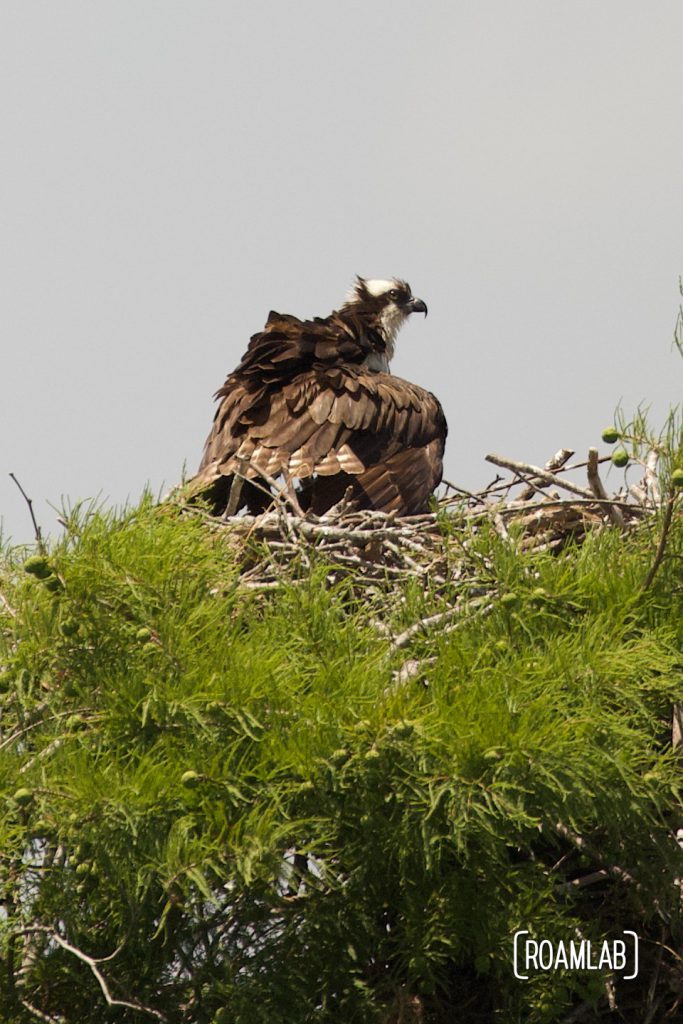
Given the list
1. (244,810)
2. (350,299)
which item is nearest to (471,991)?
(244,810)

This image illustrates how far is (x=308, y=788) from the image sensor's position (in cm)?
459

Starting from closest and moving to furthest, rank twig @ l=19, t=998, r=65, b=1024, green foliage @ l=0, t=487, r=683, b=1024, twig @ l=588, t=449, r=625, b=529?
1. green foliage @ l=0, t=487, r=683, b=1024
2. twig @ l=19, t=998, r=65, b=1024
3. twig @ l=588, t=449, r=625, b=529

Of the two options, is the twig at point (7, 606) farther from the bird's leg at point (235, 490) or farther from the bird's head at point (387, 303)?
the bird's head at point (387, 303)

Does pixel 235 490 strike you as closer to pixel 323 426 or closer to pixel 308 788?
pixel 323 426

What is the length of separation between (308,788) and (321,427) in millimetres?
4166

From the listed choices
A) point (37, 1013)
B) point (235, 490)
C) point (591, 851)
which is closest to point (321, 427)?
point (235, 490)

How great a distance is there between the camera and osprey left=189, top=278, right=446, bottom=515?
27.3 ft

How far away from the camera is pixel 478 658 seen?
5.01m

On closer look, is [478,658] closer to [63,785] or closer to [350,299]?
[63,785]

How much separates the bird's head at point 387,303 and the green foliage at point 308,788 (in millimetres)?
5447

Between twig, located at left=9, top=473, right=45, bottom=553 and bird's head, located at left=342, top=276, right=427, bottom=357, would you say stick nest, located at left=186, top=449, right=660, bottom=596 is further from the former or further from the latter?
bird's head, located at left=342, top=276, right=427, bottom=357

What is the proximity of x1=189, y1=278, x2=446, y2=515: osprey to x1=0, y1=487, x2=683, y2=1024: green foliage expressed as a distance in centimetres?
287

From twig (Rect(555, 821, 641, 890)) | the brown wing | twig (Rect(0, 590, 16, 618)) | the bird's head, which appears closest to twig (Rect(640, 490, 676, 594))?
twig (Rect(555, 821, 641, 890))

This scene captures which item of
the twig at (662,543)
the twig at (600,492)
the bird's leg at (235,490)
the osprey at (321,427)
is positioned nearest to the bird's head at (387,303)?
the osprey at (321,427)
